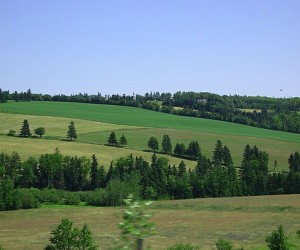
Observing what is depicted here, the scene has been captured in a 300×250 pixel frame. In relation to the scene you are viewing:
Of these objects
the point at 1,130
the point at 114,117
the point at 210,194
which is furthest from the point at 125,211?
the point at 114,117

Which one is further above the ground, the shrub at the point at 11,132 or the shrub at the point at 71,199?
the shrub at the point at 11,132

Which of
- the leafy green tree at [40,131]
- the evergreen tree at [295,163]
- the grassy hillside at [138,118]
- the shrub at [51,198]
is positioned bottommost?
the shrub at [51,198]

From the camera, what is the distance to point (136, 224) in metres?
5.22

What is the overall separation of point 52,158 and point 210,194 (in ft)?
108

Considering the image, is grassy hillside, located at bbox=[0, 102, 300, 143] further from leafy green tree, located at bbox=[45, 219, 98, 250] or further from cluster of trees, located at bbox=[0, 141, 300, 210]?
leafy green tree, located at bbox=[45, 219, 98, 250]

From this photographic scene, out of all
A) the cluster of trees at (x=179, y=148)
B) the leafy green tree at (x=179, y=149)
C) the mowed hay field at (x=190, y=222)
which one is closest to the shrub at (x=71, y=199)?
the mowed hay field at (x=190, y=222)

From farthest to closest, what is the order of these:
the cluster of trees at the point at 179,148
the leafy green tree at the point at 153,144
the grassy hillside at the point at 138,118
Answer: the grassy hillside at the point at 138,118 < the leafy green tree at the point at 153,144 < the cluster of trees at the point at 179,148

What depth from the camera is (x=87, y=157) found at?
4176 inches

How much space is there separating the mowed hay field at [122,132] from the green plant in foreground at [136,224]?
98.6 metres

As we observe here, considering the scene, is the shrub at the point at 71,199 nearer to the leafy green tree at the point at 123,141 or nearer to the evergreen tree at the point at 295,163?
the leafy green tree at the point at 123,141

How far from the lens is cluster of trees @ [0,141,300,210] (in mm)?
88750

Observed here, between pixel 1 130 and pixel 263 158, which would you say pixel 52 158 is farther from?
pixel 263 158

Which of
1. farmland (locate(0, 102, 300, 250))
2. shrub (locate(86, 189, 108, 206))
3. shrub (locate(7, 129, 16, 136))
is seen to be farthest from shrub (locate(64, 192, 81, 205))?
shrub (locate(7, 129, 16, 136))

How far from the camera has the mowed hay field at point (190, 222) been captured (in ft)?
157
